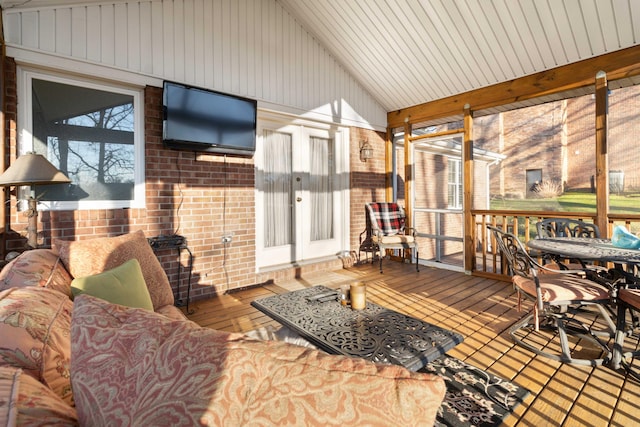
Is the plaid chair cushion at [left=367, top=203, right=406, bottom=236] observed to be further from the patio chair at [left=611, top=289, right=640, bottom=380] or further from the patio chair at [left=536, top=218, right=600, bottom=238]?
the patio chair at [left=611, top=289, right=640, bottom=380]

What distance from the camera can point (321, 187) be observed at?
501cm

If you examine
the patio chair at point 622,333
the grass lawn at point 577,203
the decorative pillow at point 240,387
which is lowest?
the patio chair at point 622,333

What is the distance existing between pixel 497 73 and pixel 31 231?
5206mm

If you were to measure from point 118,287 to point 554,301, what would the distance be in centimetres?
277

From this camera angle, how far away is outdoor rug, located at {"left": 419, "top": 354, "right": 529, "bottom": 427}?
5.32ft

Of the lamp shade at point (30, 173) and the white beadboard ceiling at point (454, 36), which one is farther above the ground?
the white beadboard ceiling at point (454, 36)

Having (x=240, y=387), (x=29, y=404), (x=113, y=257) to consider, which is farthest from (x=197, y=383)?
(x=113, y=257)

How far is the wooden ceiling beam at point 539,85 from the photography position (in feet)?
10.8

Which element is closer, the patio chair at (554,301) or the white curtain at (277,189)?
the patio chair at (554,301)

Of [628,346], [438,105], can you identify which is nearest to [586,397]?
[628,346]

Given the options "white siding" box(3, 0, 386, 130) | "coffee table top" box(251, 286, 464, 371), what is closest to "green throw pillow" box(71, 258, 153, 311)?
"coffee table top" box(251, 286, 464, 371)

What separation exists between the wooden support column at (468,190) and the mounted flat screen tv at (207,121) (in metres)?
3.02

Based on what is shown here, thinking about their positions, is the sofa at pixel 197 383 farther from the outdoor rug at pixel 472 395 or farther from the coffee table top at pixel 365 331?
the outdoor rug at pixel 472 395

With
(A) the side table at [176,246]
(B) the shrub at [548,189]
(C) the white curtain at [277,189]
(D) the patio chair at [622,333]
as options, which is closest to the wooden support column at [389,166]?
(C) the white curtain at [277,189]
